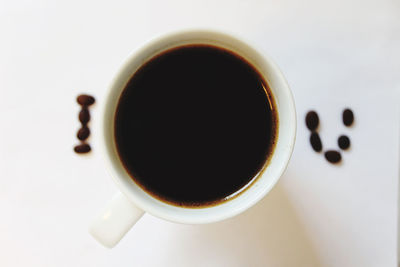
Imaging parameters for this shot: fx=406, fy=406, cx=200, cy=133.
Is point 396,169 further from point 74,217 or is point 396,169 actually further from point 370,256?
point 74,217

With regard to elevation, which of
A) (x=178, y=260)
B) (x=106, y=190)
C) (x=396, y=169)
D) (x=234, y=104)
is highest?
(x=234, y=104)

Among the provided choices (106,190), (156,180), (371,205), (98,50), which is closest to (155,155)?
(156,180)

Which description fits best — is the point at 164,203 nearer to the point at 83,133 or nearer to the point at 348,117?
the point at 83,133

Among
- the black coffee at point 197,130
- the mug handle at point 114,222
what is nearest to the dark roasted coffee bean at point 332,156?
the black coffee at point 197,130

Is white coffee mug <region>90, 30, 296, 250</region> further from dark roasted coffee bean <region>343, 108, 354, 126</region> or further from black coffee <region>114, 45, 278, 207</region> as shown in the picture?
dark roasted coffee bean <region>343, 108, 354, 126</region>

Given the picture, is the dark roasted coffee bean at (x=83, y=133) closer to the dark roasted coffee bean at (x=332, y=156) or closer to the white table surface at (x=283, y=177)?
the white table surface at (x=283, y=177)

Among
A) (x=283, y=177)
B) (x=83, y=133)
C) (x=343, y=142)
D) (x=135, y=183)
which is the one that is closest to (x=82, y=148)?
(x=83, y=133)
